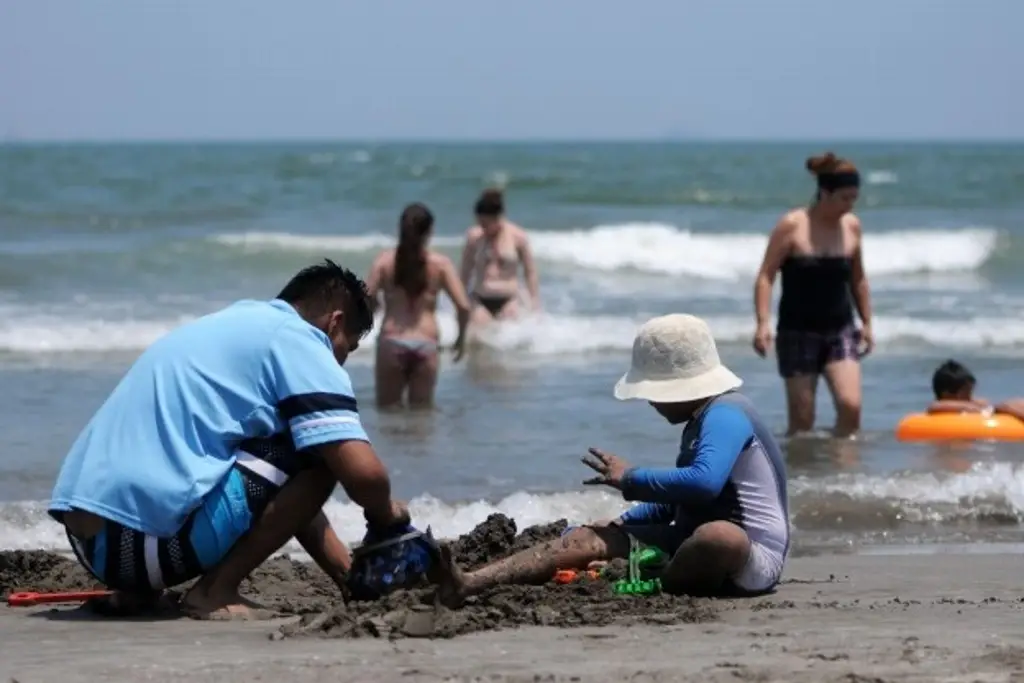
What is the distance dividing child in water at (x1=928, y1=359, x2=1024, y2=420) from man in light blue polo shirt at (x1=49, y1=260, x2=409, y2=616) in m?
6.26

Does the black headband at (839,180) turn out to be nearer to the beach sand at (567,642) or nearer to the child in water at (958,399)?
the child in water at (958,399)

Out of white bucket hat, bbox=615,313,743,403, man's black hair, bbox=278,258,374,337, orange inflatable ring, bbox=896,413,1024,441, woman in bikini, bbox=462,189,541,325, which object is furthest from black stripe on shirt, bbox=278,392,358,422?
woman in bikini, bbox=462,189,541,325

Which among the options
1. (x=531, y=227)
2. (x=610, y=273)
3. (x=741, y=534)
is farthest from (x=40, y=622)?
(x=531, y=227)

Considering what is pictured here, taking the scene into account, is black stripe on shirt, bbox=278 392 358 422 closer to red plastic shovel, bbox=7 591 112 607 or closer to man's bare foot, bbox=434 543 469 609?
man's bare foot, bbox=434 543 469 609

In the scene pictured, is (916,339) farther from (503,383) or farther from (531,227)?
(531,227)

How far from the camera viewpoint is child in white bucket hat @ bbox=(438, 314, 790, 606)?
546cm

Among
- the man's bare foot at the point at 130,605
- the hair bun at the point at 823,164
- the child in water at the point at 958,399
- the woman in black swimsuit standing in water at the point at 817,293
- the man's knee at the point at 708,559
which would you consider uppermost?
the hair bun at the point at 823,164

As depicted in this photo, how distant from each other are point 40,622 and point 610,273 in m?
18.8

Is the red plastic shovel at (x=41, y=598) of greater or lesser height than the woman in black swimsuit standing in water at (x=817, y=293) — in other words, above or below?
below

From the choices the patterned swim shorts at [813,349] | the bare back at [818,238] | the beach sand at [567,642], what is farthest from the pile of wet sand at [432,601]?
the bare back at [818,238]

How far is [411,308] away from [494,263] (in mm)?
3260

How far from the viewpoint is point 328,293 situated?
520 centimetres

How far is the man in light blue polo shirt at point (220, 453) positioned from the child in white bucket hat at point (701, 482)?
65 cm

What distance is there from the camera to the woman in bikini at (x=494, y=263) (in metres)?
14.4
